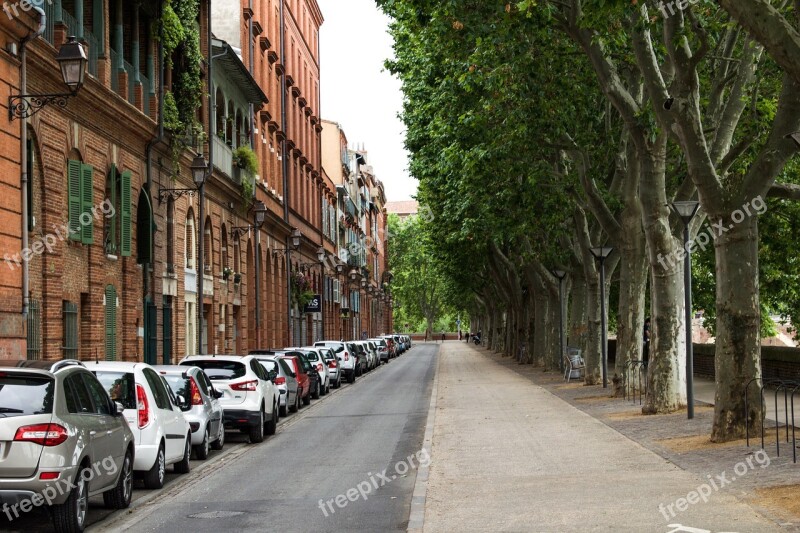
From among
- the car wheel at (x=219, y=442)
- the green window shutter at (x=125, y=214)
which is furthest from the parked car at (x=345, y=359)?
the car wheel at (x=219, y=442)

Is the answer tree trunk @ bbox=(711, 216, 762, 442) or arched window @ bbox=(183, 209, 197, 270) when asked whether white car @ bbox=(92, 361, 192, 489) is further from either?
arched window @ bbox=(183, 209, 197, 270)

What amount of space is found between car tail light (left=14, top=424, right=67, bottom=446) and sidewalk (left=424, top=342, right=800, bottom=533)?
3.37 m

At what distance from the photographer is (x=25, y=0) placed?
1948 cm

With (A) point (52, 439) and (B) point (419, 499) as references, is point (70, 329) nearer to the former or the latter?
(B) point (419, 499)

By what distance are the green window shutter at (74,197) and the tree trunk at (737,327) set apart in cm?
1291

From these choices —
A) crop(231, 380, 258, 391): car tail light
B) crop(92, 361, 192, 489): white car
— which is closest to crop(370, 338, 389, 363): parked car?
crop(231, 380, 258, 391): car tail light

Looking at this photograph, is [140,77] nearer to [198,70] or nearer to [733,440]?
[198,70]

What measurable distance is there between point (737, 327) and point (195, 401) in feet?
25.9

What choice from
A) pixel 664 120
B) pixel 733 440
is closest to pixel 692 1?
pixel 664 120

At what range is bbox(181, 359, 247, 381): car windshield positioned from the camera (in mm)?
21078

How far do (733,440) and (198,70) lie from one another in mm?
22210

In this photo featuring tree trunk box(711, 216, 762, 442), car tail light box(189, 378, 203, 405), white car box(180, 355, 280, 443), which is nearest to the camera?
tree trunk box(711, 216, 762, 442)

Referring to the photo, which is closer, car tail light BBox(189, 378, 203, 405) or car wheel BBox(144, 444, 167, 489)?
car wheel BBox(144, 444, 167, 489)

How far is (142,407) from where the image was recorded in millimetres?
14039
